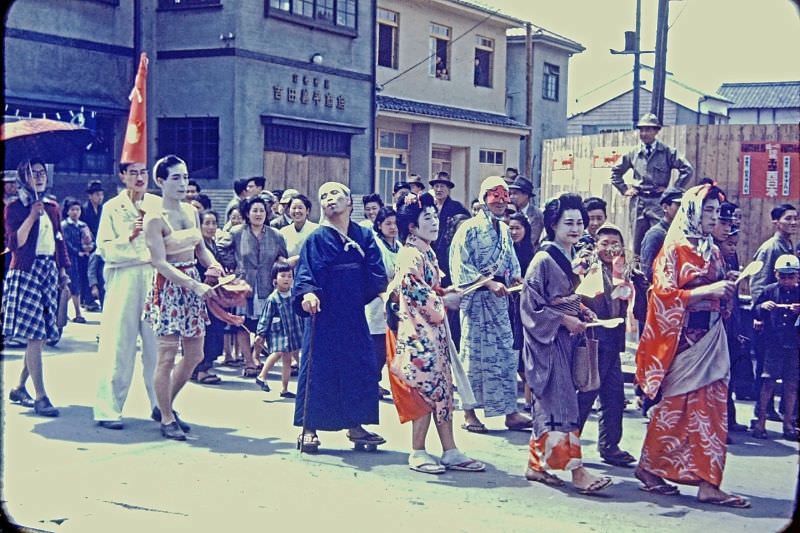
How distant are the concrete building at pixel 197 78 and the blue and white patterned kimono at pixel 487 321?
10926 mm

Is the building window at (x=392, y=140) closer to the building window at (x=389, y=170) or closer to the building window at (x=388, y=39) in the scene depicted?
the building window at (x=389, y=170)

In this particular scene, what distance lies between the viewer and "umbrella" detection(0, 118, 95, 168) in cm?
855

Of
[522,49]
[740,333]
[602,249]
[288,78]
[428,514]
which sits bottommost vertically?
[428,514]

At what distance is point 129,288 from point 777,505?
4981 millimetres

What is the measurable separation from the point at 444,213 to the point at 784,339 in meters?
3.68

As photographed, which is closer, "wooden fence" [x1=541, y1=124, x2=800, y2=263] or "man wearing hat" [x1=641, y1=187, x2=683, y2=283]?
"man wearing hat" [x1=641, y1=187, x2=683, y2=283]

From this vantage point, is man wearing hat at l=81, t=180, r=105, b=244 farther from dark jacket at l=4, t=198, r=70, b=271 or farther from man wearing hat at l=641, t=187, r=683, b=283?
man wearing hat at l=641, t=187, r=683, b=283

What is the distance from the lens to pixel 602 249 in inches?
311

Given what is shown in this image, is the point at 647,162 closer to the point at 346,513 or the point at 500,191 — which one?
the point at 500,191

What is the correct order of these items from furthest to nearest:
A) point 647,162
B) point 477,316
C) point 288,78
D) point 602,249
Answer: point 288,78, point 647,162, point 477,316, point 602,249

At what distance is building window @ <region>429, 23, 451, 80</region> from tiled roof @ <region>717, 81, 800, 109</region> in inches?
884

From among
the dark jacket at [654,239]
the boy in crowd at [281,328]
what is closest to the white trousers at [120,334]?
the boy in crowd at [281,328]

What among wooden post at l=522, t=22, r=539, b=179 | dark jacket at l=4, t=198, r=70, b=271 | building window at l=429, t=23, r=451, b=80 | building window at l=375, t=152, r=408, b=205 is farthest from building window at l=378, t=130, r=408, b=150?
dark jacket at l=4, t=198, r=70, b=271

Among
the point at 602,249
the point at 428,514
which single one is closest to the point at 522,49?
the point at 602,249
